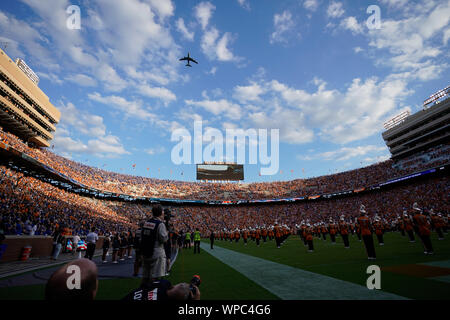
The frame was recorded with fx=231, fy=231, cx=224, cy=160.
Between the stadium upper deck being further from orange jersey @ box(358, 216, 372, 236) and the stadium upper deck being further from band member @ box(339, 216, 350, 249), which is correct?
orange jersey @ box(358, 216, 372, 236)

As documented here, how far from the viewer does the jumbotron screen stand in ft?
211

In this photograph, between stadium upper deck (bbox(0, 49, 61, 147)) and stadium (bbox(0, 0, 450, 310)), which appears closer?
stadium (bbox(0, 0, 450, 310))

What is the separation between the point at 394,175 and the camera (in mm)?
45938

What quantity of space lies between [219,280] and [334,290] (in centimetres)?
325

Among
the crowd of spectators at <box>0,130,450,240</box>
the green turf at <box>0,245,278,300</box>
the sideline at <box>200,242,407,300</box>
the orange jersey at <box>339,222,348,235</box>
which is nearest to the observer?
the sideline at <box>200,242,407,300</box>

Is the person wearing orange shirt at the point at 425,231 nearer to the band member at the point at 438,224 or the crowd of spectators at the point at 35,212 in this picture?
the band member at the point at 438,224

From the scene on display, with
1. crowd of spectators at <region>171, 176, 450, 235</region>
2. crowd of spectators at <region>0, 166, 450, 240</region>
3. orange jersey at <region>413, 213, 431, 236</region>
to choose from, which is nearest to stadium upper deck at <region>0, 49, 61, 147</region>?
crowd of spectators at <region>0, 166, 450, 240</region>

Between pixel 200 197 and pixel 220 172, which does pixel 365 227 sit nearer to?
pixel 200 197

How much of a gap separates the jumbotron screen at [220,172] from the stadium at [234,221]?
30 centimetres

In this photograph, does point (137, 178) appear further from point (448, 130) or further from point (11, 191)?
point (448, 130)

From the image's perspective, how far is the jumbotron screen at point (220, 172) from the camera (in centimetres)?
6431

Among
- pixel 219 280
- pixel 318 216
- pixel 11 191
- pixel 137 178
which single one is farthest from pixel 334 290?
pixel 137 178

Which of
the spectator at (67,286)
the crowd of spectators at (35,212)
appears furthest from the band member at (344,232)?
the crowd of spectators at (35,212)

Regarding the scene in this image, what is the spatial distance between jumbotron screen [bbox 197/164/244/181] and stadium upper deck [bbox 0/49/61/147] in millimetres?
35822
